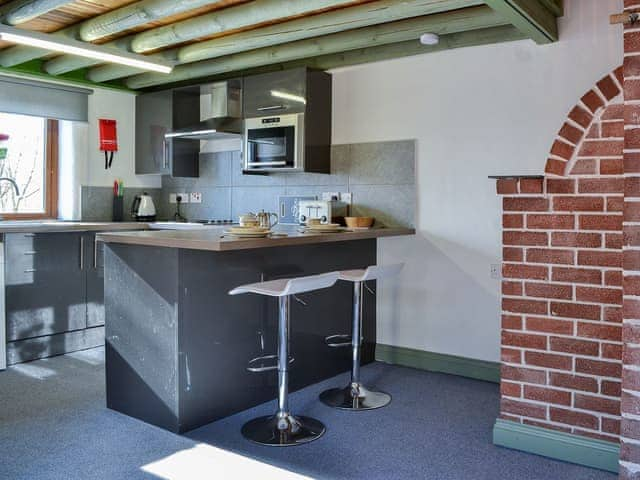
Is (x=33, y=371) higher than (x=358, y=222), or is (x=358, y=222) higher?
(x=358, y=222)

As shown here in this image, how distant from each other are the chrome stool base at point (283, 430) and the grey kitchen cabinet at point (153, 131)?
3.04m

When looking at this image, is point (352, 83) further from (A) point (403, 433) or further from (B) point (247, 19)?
(A) point (403, 433)

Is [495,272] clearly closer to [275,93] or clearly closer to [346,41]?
[346,41]

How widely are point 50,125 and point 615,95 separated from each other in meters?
4.65

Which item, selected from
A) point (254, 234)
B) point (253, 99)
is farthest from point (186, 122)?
point (254, 234)

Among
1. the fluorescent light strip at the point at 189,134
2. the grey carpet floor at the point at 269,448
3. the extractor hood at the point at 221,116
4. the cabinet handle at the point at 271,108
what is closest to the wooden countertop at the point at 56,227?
the fluorescent light strip at the point at 189,134

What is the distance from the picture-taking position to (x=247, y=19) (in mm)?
3592

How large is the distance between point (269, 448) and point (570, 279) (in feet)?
5.25

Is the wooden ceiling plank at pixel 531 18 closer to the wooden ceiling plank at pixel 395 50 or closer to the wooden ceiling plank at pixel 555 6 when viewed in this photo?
the wooden ceiling plank at pixel 555 6

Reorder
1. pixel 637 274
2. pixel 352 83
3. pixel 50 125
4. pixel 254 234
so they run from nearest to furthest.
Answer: pixel 637 274
pixel 254 234
pixel 352 83
pixel 50 125

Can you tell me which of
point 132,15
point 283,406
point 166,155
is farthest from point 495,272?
point 166,155

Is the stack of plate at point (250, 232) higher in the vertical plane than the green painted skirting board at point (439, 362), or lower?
higher

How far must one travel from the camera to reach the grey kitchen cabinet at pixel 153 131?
17.7 ft

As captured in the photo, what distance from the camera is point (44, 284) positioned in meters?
4.35
